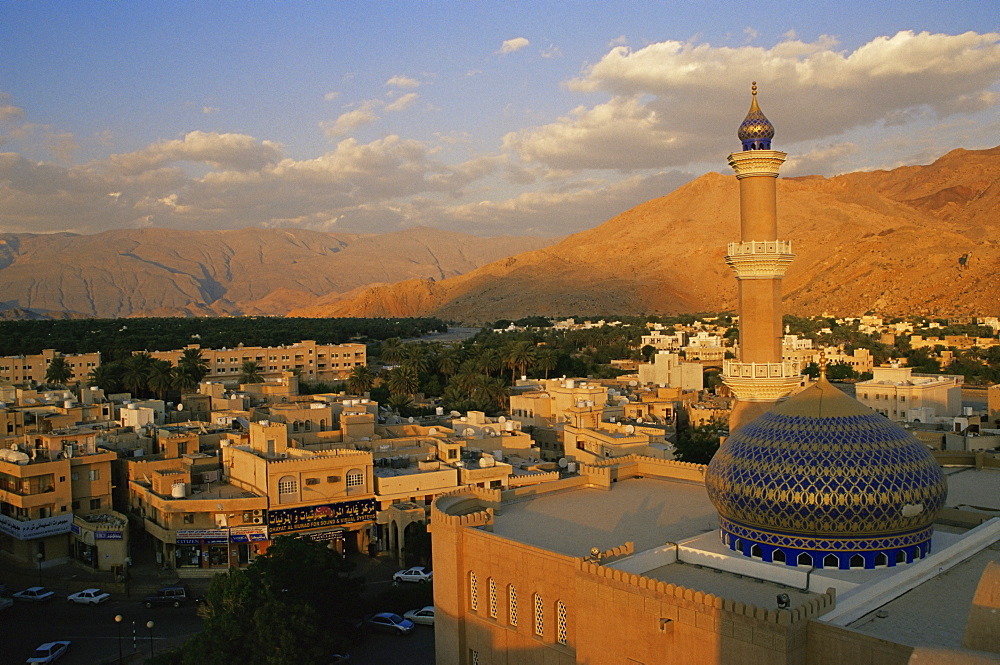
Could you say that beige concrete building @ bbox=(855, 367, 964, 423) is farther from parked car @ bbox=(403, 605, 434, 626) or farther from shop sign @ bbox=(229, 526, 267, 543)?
shop sign @ bbox=(229, 526, 267, 543)

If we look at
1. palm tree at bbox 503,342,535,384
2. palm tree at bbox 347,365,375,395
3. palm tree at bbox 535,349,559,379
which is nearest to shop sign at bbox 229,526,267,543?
palm tree at bbox 347,365,375,395


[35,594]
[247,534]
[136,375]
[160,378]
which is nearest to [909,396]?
[247,534]

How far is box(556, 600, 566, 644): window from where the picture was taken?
11.6 meters

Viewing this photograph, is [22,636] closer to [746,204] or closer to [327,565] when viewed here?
[327,565]

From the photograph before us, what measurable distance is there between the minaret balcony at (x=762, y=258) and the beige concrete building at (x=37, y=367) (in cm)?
3709

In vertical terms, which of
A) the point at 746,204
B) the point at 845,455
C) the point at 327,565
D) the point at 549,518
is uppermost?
the point at 746,204

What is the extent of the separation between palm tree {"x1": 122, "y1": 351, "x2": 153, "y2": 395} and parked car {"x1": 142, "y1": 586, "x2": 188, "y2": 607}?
25.4 meters

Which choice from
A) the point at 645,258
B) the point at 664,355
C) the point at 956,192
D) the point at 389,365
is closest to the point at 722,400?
the point at 664,355

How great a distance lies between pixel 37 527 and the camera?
21797mm

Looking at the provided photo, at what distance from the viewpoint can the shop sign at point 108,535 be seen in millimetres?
21094

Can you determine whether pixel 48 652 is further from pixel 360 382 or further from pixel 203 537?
pixel 360 382

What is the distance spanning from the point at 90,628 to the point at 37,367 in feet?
113

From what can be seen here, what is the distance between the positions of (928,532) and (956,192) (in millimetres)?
177112

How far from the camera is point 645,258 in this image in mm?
137375
